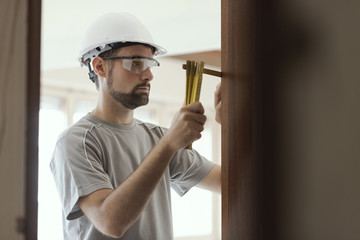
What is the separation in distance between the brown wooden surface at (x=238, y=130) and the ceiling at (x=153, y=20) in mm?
2458

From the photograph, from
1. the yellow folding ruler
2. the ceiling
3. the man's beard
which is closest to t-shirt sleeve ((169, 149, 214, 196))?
the man's beard

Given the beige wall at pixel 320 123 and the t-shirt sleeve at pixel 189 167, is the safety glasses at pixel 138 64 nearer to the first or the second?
the t-shirt sleeve at pixel 189 167

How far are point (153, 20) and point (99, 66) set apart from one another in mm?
2013

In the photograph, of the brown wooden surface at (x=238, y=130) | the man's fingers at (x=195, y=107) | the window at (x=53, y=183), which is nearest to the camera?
the brown wooden surface at (x=238, y=130)

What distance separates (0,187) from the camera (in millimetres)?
564

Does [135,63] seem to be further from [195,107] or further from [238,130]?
[238,130]

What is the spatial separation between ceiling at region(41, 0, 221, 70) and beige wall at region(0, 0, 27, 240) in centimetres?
283

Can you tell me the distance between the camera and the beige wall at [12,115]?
1.85ft

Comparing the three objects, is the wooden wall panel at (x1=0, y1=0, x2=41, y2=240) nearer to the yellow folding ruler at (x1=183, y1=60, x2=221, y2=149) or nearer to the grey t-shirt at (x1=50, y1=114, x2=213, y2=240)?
the yellow folding ruler at (x1=183, y1=60, x2=221, y2=149)

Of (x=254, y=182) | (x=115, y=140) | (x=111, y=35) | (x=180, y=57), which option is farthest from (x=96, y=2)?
(x=254, y=182)

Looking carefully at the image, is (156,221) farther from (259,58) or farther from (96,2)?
(96,2)

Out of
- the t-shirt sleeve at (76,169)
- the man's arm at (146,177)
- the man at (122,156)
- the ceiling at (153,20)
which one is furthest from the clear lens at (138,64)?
the ceiling at (153,20)

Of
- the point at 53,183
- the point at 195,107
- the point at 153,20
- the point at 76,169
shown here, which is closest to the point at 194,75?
the point at 195,107

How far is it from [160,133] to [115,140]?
23 centimetres
